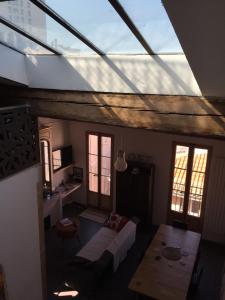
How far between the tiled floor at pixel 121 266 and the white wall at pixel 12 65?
407cm

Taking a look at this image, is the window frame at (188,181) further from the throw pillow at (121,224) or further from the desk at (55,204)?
the desk at (55,204)

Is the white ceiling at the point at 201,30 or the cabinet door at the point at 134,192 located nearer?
the white ceiling at the point at 201,30

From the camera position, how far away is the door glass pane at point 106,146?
7498 mm

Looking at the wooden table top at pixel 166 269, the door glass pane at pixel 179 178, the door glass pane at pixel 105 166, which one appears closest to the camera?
the wooden table top at pixel 166 269

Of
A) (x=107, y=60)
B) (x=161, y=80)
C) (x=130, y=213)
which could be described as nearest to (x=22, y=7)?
(x=107, y=60)

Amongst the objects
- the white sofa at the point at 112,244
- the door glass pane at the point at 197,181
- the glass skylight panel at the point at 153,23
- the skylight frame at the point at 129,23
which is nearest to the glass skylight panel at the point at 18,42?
the skylight frame at the point at 129,23

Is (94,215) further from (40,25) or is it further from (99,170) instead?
(40,25)

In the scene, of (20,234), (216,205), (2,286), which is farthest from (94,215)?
(2,286)

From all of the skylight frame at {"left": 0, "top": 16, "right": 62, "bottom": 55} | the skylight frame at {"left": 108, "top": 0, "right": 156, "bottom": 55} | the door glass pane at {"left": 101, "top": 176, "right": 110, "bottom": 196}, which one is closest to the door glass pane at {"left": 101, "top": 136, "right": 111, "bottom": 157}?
the door glass pane at {"left": 101, "top": 176, "right": 110, "bottom": 196}

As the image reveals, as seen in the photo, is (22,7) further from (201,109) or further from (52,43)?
(201,109)

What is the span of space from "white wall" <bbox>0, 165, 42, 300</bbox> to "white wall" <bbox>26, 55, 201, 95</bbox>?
1.33 metres

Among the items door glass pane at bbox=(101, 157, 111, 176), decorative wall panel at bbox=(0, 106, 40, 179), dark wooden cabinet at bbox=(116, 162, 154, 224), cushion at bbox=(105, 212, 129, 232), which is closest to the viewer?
decorative wall panel at bbox=(0, 106, 40, 179)

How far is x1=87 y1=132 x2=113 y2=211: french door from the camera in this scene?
756cm

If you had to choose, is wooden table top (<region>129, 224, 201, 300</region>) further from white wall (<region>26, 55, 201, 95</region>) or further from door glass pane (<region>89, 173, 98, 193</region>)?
white wall (<region>26, 55, 201, 95</region>)
